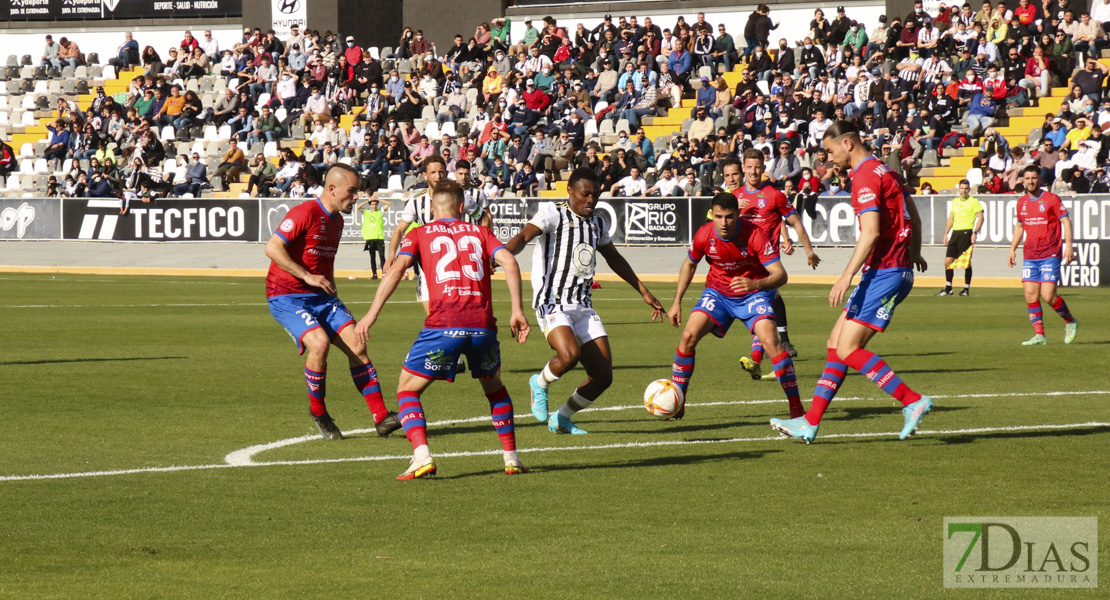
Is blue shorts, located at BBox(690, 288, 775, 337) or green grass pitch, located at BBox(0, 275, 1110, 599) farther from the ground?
blue shorts, located at BBox(690, 288, 775, 337)

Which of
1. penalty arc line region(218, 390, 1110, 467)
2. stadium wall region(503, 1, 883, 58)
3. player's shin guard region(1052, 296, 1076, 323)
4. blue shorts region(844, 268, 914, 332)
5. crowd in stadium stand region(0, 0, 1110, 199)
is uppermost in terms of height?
stadium wall region(503, 1, 883, 58)

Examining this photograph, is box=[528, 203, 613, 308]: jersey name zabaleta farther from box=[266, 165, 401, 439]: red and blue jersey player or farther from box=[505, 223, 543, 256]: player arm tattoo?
box=[266, 165, 401, 439]: red and blue jersey player

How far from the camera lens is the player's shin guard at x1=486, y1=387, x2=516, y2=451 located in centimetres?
832

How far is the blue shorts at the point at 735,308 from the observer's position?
10547 mm

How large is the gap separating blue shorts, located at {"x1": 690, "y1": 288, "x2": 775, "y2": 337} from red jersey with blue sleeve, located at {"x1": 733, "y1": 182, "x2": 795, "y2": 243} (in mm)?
2649

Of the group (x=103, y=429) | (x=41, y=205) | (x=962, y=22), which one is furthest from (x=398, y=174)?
(x=103, y=429)

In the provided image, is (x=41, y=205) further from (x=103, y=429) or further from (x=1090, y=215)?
(x=103, y=429)

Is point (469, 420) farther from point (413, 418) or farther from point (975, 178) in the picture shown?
point (975, 178)

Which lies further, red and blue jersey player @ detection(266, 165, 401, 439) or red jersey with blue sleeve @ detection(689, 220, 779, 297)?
red jersey with blue sleeve @ detection(689, 220, 779, 297)

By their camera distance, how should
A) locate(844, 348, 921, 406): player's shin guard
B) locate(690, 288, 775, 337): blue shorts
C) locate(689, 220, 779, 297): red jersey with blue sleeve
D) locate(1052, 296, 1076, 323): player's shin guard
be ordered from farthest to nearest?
locate(1052, 296, 1076, 323): player's shin guard, locate(689, 220, 779, 297): red jersey with blue sleeve, locate(690, 288, 775, 337): blue shorts, locate(844, 348, 921, 406): player's shin guard

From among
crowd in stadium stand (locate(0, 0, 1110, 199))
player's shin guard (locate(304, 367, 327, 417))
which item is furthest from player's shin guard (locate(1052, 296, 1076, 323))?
crowd in stadium stand (locate(0, 0, 1110, 199))

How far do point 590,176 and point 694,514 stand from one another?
3582mm

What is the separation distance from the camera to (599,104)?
38.6 m

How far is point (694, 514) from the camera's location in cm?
723
